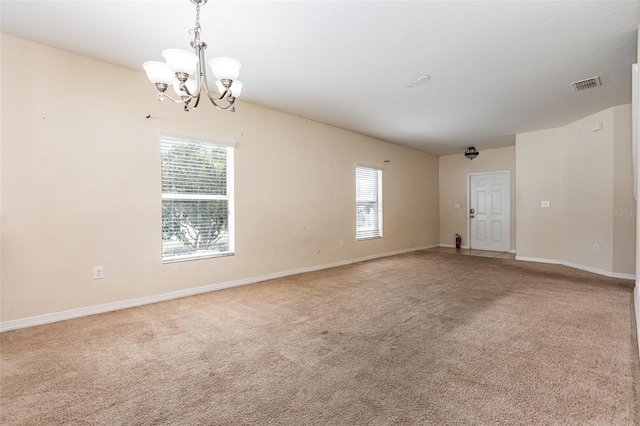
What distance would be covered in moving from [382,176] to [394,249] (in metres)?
1.76

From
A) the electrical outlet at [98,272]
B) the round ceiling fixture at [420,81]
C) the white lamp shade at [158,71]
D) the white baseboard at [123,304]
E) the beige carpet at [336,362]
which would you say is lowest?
the beige carpet at [336,362]

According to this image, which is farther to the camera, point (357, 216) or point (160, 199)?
point (357, 216)

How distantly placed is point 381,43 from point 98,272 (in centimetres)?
371

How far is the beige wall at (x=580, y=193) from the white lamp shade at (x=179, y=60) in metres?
6.08

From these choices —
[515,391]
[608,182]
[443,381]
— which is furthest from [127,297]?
[608,182]

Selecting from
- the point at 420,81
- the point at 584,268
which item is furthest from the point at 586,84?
the point at 584,268

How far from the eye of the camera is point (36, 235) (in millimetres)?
2924

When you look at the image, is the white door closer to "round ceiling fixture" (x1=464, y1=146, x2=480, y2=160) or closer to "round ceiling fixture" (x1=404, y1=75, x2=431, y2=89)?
"round ceiling fixture" (x1=464, y1=146, x2=480, y2=160)

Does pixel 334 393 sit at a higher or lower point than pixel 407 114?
lower

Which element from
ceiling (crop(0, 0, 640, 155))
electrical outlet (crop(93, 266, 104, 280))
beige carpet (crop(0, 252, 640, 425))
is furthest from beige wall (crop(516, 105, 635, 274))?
electrical outlet (crop(93, 266, 104, 280))

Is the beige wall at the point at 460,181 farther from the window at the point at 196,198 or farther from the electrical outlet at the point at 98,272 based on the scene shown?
the electrical outlet at the point at 98,272

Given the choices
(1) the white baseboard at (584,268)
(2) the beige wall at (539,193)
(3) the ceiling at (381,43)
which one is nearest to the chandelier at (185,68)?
(3) the ceiling at (381,43)

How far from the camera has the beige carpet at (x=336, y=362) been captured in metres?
1.62

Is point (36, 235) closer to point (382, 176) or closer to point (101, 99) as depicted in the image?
point (101, 99)
